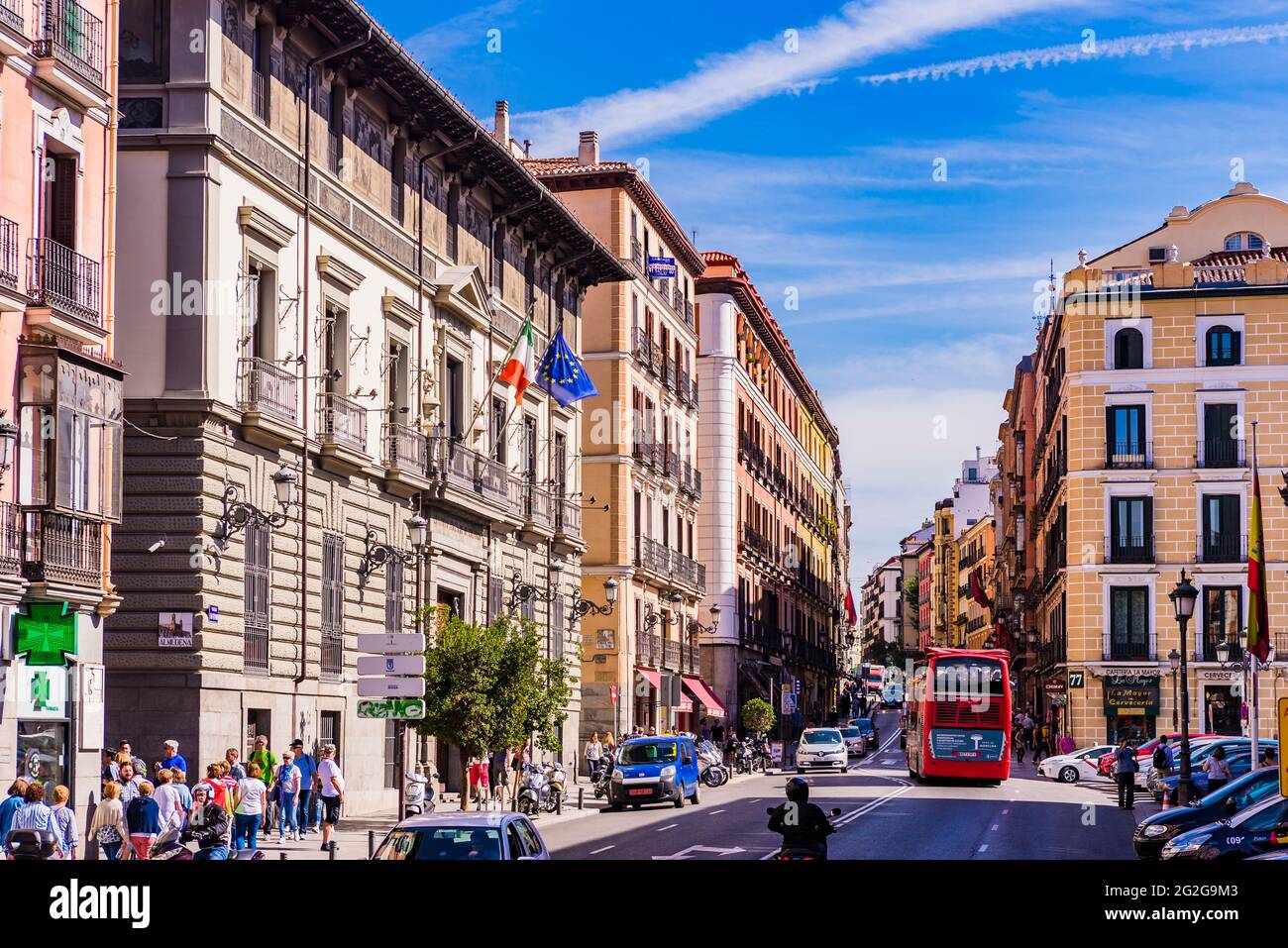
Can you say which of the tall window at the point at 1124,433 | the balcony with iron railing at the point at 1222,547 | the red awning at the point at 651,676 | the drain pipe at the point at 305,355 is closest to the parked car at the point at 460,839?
the drain pipe at the point at 305,355

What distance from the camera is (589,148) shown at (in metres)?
66.4

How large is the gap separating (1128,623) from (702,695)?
17.0m

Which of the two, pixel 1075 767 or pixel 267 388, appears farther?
pixel 1075 767

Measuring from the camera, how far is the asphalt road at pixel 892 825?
29.1 m

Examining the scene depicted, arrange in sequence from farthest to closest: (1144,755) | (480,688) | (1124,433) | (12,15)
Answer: (1124,433), (1144,755), (480,688), (12,15)

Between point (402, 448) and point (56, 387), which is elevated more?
point (402, 448)

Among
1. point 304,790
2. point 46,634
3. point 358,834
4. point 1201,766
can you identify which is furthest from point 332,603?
point 1201,766

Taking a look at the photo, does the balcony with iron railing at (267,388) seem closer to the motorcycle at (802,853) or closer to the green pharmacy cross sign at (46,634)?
the green pharmacy cross sign at (46,634)

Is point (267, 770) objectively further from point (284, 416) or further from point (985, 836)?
point (985, 836)

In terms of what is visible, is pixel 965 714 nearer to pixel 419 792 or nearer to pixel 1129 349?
pixel 419 792

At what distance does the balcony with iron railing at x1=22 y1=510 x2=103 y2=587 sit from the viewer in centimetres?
2630

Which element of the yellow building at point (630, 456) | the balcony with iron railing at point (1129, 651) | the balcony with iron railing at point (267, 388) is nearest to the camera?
the balcony with iron railing at point (267, 388)

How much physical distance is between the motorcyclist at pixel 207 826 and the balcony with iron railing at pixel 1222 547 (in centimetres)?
5268

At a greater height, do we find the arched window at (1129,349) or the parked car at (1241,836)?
the arched window at (1129,349)
